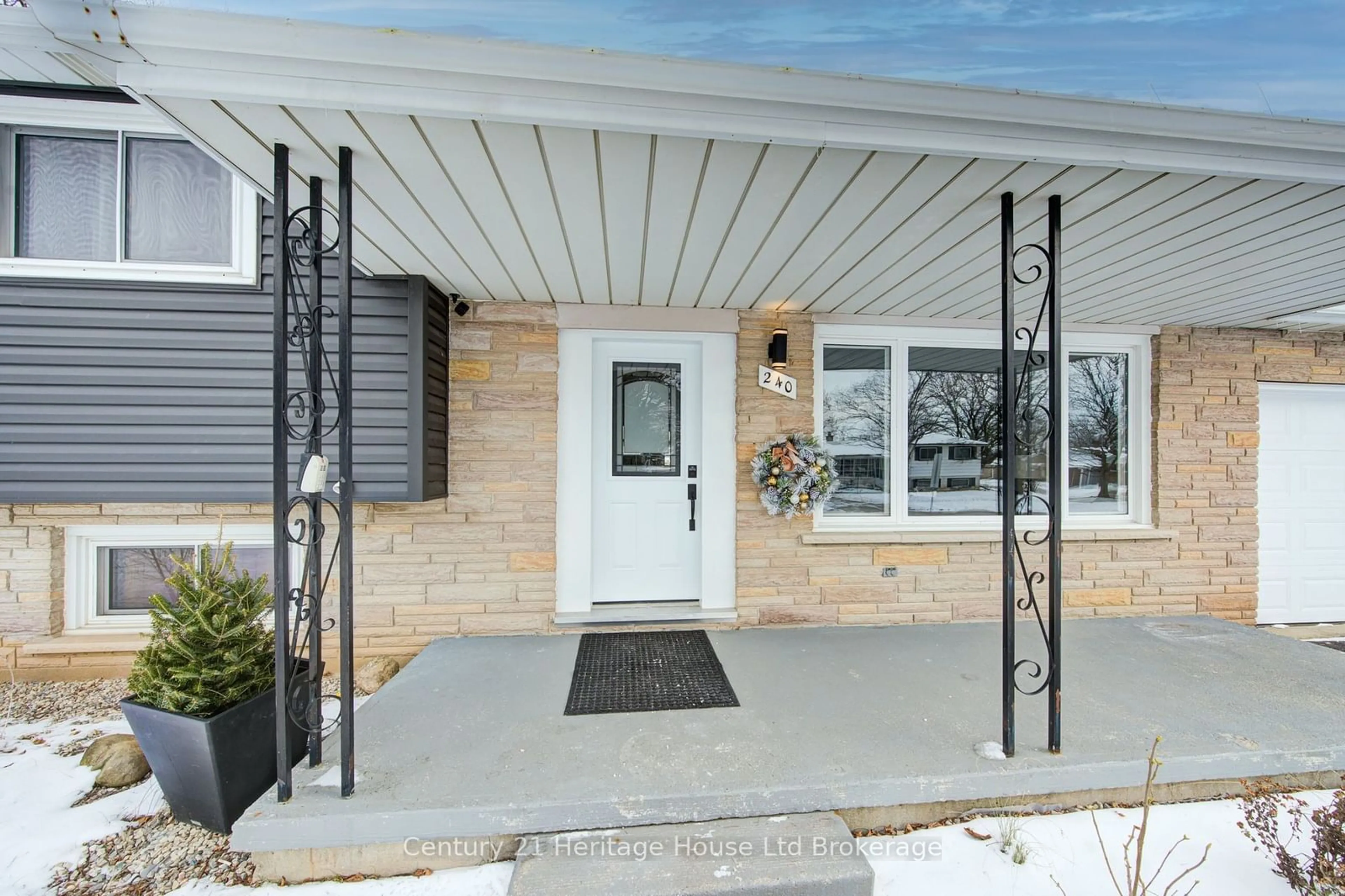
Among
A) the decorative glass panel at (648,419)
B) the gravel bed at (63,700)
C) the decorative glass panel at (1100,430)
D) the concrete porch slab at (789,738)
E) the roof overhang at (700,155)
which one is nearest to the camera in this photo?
the roof overhang at (700,155)

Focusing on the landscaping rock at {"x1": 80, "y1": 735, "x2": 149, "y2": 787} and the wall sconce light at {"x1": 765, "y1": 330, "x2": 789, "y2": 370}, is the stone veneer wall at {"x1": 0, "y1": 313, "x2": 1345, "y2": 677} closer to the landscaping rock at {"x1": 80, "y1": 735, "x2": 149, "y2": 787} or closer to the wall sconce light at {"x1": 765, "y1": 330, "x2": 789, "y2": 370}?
the wall sconce light at {"x1": 765, "y1": 330, "x2": 789, "y2": 370}

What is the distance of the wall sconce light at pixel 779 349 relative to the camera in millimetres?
3297

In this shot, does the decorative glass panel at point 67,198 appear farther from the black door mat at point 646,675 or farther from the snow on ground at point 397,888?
the black door mat at point 646,675

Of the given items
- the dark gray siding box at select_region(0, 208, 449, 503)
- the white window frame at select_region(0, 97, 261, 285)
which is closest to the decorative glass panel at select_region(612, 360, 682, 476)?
the dark gray siding box at select_region(0, 208, 449, 503)

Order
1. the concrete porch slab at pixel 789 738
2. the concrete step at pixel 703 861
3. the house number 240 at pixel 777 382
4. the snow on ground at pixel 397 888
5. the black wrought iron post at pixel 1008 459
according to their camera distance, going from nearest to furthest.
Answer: the concrete step at pixel 703 861 → the snow on ground at pixel 397 888 → the concrete porch slab at pixel 789 738 → the black wrought iron post at pixel 1008 459 → the house number 240 at pixel 777 382

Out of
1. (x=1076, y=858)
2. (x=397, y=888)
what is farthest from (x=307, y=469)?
(x=1076, y=858)

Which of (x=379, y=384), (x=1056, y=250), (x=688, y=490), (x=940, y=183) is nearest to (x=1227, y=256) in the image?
(x=1056, y=250)

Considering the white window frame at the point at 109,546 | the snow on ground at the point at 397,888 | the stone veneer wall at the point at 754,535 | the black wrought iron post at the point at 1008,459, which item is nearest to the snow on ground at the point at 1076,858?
the black wrought iron post at the point at 1008,459

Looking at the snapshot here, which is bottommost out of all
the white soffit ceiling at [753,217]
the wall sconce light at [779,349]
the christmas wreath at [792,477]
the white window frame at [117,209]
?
the christmas wreath at [792,477]

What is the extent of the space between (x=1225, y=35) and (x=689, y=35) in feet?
9.98

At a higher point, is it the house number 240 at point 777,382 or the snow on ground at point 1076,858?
the house number 240 at point 777,382

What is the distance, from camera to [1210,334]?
12.2ft

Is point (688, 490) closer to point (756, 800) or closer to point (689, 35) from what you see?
point (756, 800)

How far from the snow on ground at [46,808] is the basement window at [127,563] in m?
0.67
